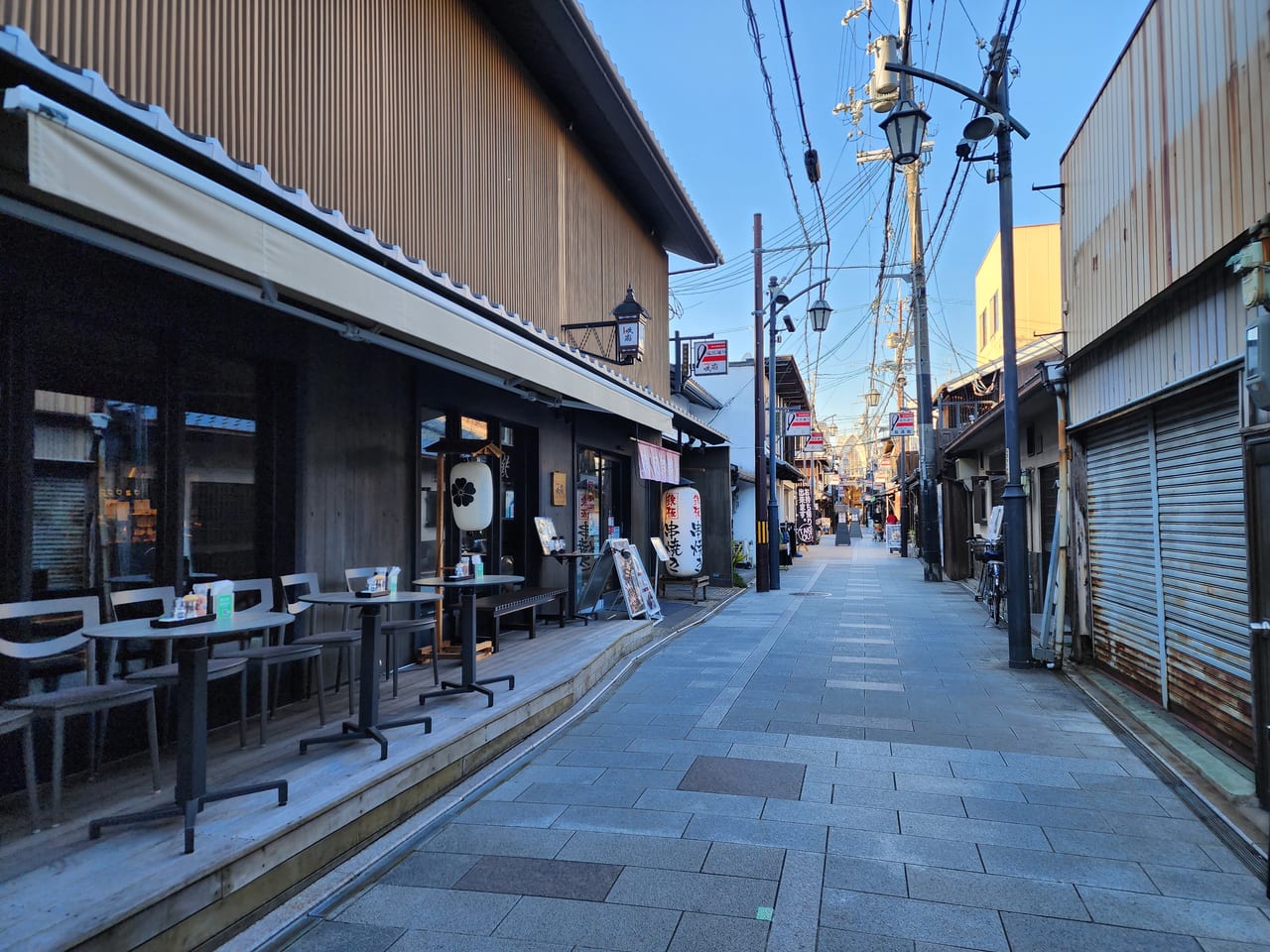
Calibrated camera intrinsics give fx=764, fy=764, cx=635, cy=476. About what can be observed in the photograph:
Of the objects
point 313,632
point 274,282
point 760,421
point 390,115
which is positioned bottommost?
point 313,632

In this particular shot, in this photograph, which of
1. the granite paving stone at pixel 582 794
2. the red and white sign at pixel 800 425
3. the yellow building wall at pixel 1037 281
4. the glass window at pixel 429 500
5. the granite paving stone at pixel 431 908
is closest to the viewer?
the granite paving stone at pixel 431 908

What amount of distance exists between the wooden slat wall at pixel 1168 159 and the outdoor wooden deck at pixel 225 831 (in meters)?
5.85

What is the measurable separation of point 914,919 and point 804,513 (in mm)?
34993

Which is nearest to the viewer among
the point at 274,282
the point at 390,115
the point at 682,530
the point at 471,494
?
the point at 274,282

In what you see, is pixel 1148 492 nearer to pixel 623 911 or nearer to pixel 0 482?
pixel 623 911

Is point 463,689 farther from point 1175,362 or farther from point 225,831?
point 1175,362

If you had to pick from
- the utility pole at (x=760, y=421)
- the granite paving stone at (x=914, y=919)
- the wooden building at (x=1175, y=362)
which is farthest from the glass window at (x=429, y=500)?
the utility pole at (x=760, y=421)

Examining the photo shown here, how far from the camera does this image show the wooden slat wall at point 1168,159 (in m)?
4.59

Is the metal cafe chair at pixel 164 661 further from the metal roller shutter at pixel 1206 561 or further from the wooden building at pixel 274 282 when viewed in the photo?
the metal roller shutter at pixel 1206 561

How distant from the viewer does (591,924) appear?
3.18m

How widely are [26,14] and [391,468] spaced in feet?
13.7

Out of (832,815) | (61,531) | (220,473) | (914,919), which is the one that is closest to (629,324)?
(220,473)

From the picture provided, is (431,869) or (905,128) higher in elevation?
(905,128)

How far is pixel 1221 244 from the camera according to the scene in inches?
189
